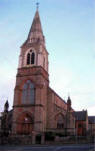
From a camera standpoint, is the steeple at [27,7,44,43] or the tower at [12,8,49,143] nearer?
the tower at [12,8,49,143]

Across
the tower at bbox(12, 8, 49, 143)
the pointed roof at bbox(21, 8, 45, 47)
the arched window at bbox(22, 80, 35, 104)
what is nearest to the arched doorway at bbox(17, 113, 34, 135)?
the tower at bbox(12, 8, 49, 143)

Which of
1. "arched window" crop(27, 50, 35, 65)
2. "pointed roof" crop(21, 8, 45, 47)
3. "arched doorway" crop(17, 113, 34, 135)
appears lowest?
"arched doorway" crop(17, 113, 34, 135)

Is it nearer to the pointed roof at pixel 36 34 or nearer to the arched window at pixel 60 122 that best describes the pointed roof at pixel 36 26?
the pointed roof at pixel 36 34

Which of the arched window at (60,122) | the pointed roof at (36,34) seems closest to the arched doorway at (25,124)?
the arched window at (60,122)

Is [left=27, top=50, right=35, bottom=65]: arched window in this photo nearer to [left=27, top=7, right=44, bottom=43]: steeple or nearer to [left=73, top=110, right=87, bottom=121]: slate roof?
[left=27, top=7, right=44, bottom=43]: steeple

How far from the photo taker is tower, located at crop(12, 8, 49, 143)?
48.5 metres

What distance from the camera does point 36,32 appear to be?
5922cm

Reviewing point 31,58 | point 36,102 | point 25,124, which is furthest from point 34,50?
point 25,124

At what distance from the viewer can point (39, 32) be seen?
59.4m

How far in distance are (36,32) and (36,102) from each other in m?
22.2

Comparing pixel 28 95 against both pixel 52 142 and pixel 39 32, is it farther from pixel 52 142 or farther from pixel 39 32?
pixel 39 32

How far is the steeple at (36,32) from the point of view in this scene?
58.2 m

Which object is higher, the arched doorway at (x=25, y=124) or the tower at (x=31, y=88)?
the tower at (x=31, y=88)

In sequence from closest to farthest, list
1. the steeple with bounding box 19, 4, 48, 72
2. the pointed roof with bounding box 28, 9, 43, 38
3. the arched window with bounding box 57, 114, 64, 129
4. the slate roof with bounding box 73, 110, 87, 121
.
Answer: the arched window with bounding box 57, 114, 64, 129 < the steeple with bounding box 19, 4, 48, 72 < the pointed roof with bounding box 28, 9, 43, 38 < the slate roof with bounding box 73, 110, 87, 121
